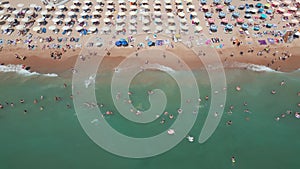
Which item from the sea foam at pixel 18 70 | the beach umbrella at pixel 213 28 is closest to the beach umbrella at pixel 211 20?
the beach umbrella at pixel 213 28

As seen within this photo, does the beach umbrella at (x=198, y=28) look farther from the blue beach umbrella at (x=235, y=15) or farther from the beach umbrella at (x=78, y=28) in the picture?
the beach umbrella at (x=78, y=28)

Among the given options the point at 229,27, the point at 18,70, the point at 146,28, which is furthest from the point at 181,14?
the point at 18,70

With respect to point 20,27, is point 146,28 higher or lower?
lower

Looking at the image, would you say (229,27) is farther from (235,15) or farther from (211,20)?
(235,15)

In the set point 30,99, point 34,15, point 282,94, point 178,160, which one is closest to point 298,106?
point 282,94

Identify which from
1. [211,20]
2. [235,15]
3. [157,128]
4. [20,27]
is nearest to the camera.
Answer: [157,128]

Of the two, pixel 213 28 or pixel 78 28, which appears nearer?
pixel 78 28

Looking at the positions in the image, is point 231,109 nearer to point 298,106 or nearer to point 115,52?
point 298,106

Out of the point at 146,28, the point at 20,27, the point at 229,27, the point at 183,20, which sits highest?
the point at 183,20

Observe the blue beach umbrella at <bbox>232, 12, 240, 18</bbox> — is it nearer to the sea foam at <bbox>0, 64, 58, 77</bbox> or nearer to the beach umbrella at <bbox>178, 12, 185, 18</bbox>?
the beach umbrella at <bbox>178, 12, 185, 18</bbox>
